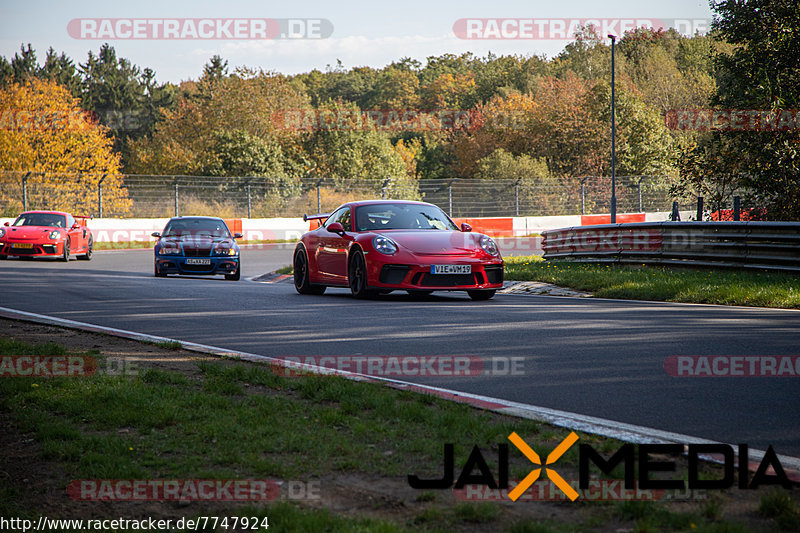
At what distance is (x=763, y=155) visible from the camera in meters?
19.0

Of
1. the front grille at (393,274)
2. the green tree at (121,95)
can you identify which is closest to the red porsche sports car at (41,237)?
the front grille at (393,274)

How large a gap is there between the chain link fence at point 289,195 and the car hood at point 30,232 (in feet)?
32.1

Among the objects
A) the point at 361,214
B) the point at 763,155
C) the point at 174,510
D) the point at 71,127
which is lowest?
the point at 174,510

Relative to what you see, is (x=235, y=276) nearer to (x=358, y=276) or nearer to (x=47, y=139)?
(x=358, y=276)

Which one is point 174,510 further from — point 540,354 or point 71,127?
point 71,127

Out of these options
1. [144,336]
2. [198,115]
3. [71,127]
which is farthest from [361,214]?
[198,115]

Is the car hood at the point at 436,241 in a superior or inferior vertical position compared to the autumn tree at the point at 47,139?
inferior

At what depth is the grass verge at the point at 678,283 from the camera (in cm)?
1161

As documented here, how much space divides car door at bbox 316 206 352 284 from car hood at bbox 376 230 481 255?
35.1 inches

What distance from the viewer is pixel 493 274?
12.0 metres

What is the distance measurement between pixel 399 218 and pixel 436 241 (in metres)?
1.19

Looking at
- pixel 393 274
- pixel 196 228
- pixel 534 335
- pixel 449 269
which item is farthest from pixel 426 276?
pixel 196 228

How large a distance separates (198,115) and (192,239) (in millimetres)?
57872

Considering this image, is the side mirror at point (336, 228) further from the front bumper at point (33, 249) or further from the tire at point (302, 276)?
the front bumper at point (33, 249)
